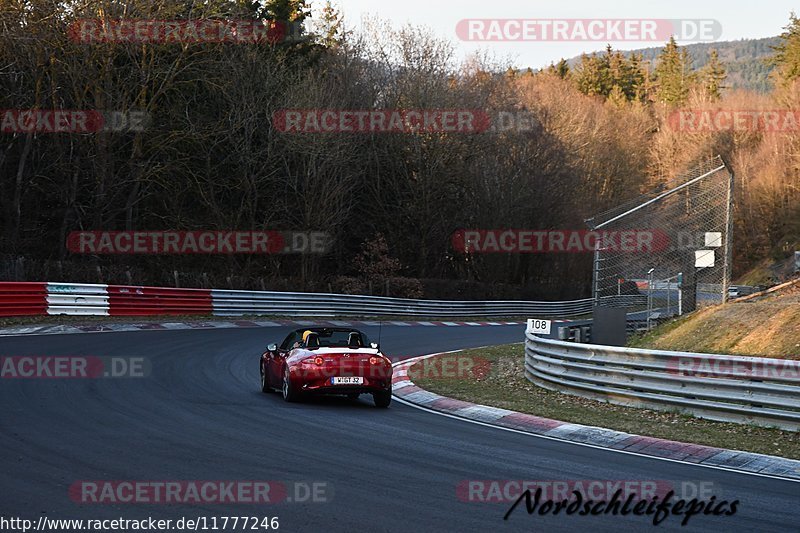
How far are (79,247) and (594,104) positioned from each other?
5599cm

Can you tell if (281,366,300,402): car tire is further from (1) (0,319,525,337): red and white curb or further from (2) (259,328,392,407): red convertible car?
(1) (0,319,525,337): red and white curb

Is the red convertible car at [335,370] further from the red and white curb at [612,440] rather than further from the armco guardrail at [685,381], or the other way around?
the armco guardrail at [685,381]

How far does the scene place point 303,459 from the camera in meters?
9.51

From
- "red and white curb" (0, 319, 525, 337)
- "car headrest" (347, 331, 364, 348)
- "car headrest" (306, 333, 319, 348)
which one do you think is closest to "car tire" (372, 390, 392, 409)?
"car headrest" (347, 331, 364, 348)

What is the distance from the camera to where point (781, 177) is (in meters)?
69.2

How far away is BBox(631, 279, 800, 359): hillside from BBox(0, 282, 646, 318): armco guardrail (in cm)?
339

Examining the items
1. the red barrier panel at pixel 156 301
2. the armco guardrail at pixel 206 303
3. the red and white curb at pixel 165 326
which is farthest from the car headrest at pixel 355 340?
the red barrier panel at pixel 156 301

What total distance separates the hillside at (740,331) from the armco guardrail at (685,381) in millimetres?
3756

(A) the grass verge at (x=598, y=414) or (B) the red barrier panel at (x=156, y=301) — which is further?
(B) the red barrier panel at (x=156, y=301)

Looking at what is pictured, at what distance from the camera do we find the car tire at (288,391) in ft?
46.8

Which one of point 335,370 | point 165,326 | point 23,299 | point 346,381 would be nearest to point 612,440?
point 346,381

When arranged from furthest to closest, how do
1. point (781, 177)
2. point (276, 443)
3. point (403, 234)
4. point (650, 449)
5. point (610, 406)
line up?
point (781, 177) < point (403, 234) < point (610, 406) < point (650, 449) < point (276, 443)

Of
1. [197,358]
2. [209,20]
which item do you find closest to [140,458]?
[197,358]

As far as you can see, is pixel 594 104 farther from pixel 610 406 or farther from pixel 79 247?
pixel 610 406
